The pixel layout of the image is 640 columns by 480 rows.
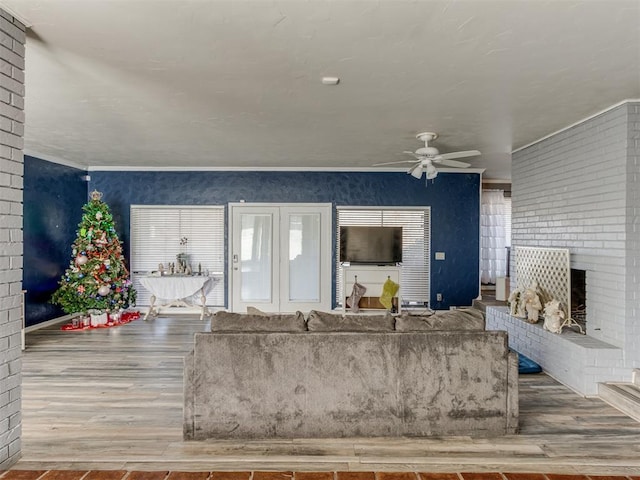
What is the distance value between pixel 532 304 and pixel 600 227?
43.0 inches

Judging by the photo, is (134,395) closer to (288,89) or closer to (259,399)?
(259,399)

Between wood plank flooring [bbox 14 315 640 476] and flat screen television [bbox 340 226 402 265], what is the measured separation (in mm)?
3218

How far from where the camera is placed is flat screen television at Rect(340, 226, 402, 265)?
22.4 ft

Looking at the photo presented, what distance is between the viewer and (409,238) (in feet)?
23.2

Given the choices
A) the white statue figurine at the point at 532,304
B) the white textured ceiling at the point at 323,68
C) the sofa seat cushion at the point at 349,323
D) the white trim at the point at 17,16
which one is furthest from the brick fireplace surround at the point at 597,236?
the white trim at the point at 17,16

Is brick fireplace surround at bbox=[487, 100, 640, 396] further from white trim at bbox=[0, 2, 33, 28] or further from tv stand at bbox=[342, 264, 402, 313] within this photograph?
white trim at bbox=[0, 2, 33, 28]

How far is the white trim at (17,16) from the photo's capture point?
2.09 meters

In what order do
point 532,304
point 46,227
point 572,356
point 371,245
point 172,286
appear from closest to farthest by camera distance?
point 572,356 → point 532,304 → point 46,227 → point 172,286 → point 371,245

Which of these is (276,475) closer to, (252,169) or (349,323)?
(349,323)

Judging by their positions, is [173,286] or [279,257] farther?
[279,257]

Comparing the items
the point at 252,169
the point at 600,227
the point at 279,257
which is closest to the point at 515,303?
the point at 600,227

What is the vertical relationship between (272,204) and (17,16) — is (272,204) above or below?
below

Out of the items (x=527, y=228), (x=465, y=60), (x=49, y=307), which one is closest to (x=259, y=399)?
(x=465, y=60)

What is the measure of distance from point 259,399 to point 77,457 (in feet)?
3.74
